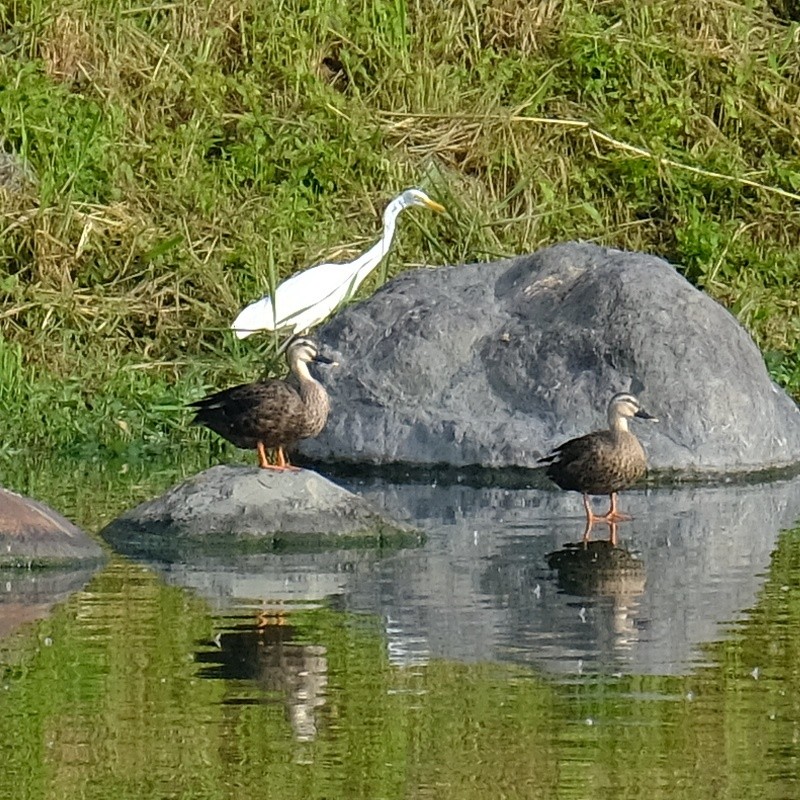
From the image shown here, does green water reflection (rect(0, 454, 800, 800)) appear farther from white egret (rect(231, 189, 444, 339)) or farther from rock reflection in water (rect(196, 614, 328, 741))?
white egret (rect(231, 189, 444, 339))

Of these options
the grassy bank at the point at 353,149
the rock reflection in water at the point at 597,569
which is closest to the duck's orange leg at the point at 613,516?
the rock reflection in water at the point at 597,569

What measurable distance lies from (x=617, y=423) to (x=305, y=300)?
4531 mm

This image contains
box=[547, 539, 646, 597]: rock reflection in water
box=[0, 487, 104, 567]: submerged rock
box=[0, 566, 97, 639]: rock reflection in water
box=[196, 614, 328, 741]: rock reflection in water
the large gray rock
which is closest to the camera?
box=[196, 614, 328, 741]: rock reflection in water

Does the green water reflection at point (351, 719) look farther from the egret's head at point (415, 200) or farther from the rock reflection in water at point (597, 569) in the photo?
the egret's head at point (415, 200)

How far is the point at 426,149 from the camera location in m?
20.1

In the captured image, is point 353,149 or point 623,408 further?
point 353,149

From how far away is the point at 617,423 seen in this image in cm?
1227

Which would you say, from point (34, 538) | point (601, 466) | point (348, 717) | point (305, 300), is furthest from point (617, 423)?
point (348, 717)

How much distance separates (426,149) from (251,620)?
11746 mm

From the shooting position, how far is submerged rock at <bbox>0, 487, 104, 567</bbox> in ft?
32.8

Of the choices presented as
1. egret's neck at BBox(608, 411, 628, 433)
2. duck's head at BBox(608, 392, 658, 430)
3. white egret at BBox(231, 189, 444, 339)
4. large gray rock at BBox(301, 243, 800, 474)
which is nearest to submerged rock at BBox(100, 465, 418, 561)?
egret's neck at BBox(608, 411, 628, 433)

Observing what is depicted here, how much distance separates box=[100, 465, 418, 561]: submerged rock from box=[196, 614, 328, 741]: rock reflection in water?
6.55ft

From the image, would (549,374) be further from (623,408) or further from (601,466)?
(601,466)

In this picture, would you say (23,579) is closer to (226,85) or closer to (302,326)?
(302,326)
